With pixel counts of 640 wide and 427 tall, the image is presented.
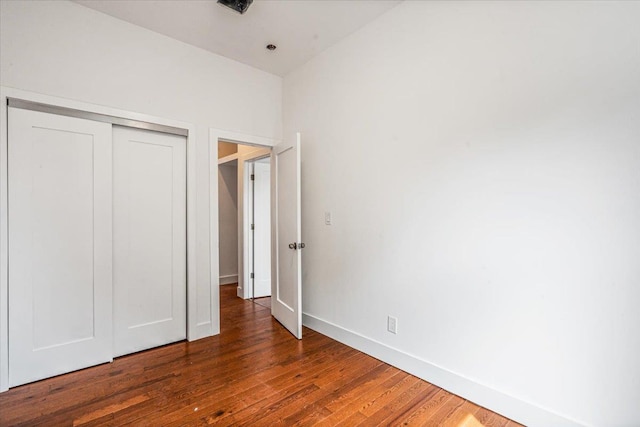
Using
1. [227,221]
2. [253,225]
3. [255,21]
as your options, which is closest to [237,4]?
[255,21]

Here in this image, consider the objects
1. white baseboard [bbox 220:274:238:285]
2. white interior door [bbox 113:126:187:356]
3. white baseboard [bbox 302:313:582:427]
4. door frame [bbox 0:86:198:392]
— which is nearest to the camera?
white baseboard [bbox 302:313:582:427]

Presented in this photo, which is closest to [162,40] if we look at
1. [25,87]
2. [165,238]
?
[25,87]

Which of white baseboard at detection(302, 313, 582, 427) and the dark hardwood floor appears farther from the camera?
the dark hardwood floor

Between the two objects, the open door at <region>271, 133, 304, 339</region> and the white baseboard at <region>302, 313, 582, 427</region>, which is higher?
the open door at <region>271, 133, 304, 339</region>

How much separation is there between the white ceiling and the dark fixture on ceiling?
10 cm

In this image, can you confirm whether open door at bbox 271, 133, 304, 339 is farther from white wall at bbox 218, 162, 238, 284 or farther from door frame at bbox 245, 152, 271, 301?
white wall at bbox 218, 162, 238, 284

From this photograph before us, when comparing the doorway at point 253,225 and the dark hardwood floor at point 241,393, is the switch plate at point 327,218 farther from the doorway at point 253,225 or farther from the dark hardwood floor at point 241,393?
the doorway at point 253,225

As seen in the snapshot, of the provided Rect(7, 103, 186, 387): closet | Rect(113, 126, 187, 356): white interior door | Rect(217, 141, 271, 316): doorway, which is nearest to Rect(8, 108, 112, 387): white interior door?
Rect(7, 103, 186, 387): closet

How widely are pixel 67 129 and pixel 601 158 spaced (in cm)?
354

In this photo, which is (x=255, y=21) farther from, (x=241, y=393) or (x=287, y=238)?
(x=241, y=393)

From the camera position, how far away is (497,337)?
1.92 meters

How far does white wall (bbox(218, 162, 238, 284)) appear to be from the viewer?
5.47 m

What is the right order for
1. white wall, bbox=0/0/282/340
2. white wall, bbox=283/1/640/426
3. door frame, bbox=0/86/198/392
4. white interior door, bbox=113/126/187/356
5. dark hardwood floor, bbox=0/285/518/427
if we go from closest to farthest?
white wall, bbox=283/1/640/426
dark hardwood floor, bbox=0/285/518/427
door frame, bbox=0/86/198/392
white wall, bbox=0/0/282/340
white interior door, bbox=113/126/187/356

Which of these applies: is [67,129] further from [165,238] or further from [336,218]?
[336,218]
